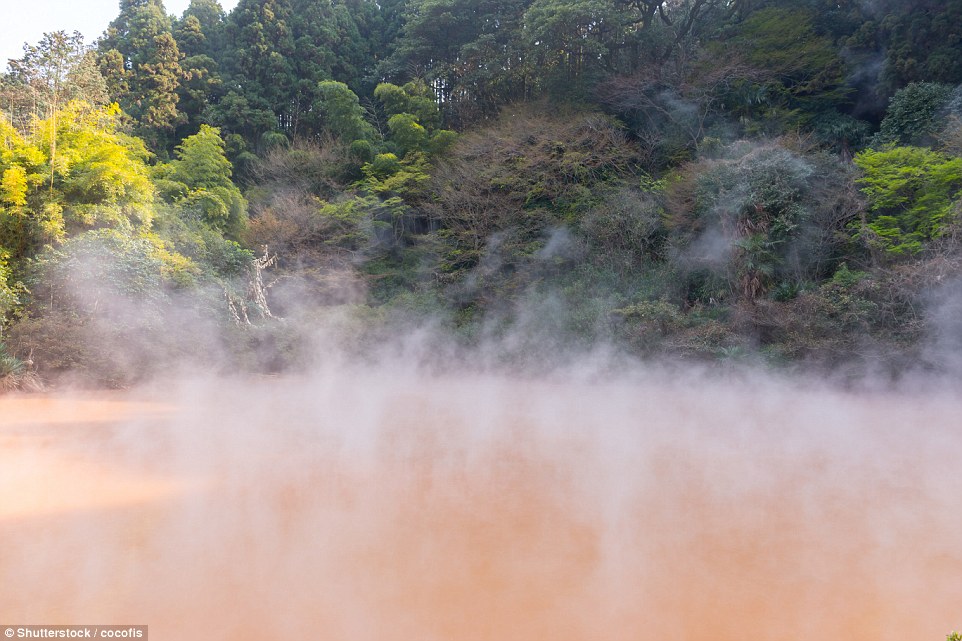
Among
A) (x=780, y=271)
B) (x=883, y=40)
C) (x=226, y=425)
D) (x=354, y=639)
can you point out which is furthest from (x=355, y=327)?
(x=883, y=40)

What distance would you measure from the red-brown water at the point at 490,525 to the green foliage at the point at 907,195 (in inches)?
104

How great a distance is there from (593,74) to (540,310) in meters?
5.81

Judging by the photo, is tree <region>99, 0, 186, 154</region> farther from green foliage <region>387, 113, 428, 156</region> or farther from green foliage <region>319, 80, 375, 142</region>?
green foliage <region>387, 113, 428, 156</region>

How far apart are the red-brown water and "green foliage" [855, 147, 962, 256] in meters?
2.64

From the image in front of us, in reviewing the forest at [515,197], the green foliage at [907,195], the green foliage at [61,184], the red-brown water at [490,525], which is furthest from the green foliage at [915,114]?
the green foliage at [61,184]

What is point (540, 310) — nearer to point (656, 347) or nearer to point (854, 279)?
point (656, 347)

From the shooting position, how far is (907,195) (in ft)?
28.0

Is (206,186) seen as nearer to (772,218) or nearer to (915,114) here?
(772,218)

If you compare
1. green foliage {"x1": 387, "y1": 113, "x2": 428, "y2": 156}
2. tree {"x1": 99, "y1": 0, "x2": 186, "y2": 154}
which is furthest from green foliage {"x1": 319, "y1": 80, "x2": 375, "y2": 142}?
tree {"x1": 99, "y1": 0, "x2": 186, "y2": 154}

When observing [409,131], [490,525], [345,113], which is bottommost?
[490,525]

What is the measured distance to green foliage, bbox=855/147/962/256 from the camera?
26.5 ft

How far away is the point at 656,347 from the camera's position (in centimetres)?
900

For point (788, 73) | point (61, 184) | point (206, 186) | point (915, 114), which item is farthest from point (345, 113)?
point (915, 114)

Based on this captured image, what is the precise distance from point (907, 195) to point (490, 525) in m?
7.96
